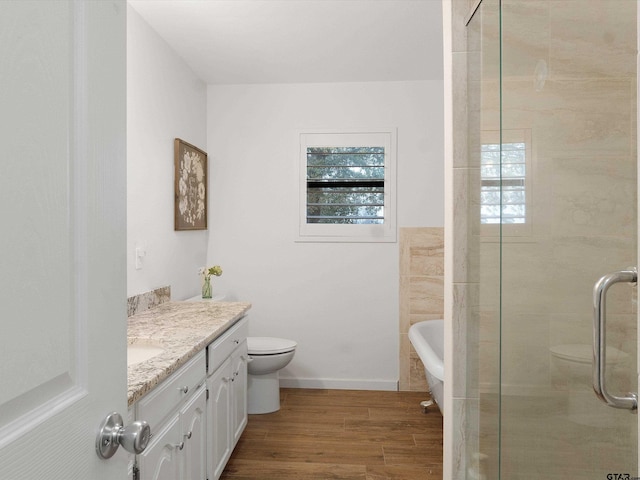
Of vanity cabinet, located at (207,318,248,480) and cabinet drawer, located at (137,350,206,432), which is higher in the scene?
cabinet drawer, located at (137,350,206,432)

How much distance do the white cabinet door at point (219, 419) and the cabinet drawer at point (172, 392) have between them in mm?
197

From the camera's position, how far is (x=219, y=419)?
2.32 m

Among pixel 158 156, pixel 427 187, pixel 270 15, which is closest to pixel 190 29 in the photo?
pixel 270 15

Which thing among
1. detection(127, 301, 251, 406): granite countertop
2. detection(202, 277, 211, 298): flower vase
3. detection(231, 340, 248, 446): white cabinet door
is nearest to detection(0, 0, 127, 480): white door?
detection(127, 301, 251, 406): granite countertop

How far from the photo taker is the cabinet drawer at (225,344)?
7.13 ft

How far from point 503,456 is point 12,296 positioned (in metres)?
1.37

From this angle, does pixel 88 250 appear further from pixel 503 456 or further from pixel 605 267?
pixel 503 456

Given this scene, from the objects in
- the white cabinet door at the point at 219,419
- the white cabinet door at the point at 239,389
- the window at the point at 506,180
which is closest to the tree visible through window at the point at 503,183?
the window at the point at 506,180

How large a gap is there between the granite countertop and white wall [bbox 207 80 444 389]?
106cm

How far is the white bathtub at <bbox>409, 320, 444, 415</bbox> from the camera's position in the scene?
8.66 ft

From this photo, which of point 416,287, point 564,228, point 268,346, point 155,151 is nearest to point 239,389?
point 268,346

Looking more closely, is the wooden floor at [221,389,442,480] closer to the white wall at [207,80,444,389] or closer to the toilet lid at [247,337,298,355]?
the white wall at [207,80,444,389]

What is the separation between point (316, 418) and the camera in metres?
3.31

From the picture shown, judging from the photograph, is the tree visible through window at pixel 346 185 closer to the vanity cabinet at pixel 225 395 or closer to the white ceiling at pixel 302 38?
the white ceiling at pixel 302 38
